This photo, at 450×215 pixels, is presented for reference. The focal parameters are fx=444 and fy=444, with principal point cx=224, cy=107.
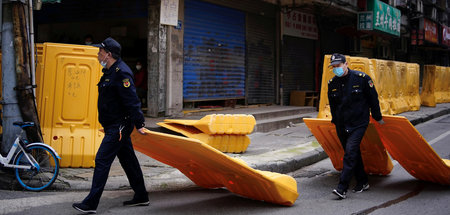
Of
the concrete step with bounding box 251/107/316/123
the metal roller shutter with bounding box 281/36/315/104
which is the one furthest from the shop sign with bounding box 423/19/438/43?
the concrete step with bounding box 251/107/316/123

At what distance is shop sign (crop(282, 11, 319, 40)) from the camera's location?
17734mm

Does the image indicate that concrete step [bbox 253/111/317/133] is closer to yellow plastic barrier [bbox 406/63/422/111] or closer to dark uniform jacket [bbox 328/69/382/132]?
yellow plastic barrier [bbox 406/63/422/111]

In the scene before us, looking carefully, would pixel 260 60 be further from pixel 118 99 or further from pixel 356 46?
pixel 118 99

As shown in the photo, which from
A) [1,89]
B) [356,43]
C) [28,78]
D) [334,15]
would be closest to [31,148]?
[28,78]

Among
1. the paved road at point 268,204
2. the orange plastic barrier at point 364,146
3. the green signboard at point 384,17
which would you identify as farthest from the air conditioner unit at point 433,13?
the paved road at point 268,204

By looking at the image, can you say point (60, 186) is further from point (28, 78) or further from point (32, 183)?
point (28, 78)

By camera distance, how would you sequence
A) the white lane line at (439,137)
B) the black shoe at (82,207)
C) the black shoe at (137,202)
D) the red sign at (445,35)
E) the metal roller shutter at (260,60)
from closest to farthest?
the black shoe at (82,207), the black shoe at (137,202), the white lane line at (439,137), the metal roller shutter at (260,60), the red sign at (445,35)

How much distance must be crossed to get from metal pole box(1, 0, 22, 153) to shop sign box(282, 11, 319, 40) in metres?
12.8

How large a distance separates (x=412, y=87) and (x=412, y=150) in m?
12.2

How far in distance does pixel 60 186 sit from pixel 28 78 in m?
1.55

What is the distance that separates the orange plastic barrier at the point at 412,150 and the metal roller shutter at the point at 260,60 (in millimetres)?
9745

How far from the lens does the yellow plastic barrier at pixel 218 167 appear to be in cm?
452

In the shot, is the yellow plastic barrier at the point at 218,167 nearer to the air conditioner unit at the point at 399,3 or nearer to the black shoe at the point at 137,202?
the black shoe at the point at 137,202

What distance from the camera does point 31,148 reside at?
226 inches
